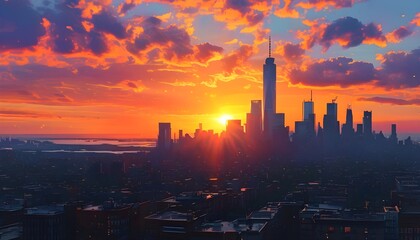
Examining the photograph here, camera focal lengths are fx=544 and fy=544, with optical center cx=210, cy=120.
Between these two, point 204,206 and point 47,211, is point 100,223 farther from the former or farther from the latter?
point 204,206

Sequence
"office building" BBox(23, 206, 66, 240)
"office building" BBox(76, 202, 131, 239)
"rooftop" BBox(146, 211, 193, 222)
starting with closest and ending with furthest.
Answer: "rooftop" BBox(146, 211, 193, 222) < "office building" BBox(23, 206, 66, 240) < "office building" BBox(76, 202, 131, 239)

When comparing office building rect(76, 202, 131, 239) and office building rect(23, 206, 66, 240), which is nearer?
office building rect(23, 206, 66, 240)

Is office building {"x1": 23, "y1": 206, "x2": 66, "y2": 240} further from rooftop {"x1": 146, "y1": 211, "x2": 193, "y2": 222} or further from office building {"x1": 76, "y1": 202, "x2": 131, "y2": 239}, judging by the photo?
rooftop {"x1": 146, "y1": 211, "x2": 193, "y2": 222}

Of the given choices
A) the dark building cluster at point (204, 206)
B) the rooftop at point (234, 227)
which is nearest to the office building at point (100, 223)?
the dark building cluster at point (204, 206)

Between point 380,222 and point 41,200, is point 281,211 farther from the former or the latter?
point 41,200

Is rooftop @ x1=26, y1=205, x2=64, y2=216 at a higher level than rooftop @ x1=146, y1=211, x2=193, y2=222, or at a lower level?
lower

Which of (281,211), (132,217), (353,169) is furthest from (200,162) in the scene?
(132,217)

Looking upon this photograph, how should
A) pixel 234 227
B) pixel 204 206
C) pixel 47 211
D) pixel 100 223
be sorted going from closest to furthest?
pixel 234 227
pixel 100 223
pixel 47 211
pixel 204 206

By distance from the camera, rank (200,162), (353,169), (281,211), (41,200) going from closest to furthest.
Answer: (281,211), (41,200), (353,169), (200,162)

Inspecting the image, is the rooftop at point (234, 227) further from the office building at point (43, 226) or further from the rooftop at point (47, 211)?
the rooftop at point (47, 211)

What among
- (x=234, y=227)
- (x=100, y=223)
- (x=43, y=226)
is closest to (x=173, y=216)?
(x=234, y=227)

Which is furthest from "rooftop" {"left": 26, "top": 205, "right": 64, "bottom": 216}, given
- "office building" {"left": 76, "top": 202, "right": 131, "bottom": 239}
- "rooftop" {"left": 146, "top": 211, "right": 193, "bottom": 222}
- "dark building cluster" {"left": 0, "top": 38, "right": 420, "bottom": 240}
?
"rooftop" {"left": 146, "top": 211, "right": 193, "bottom": 222}
